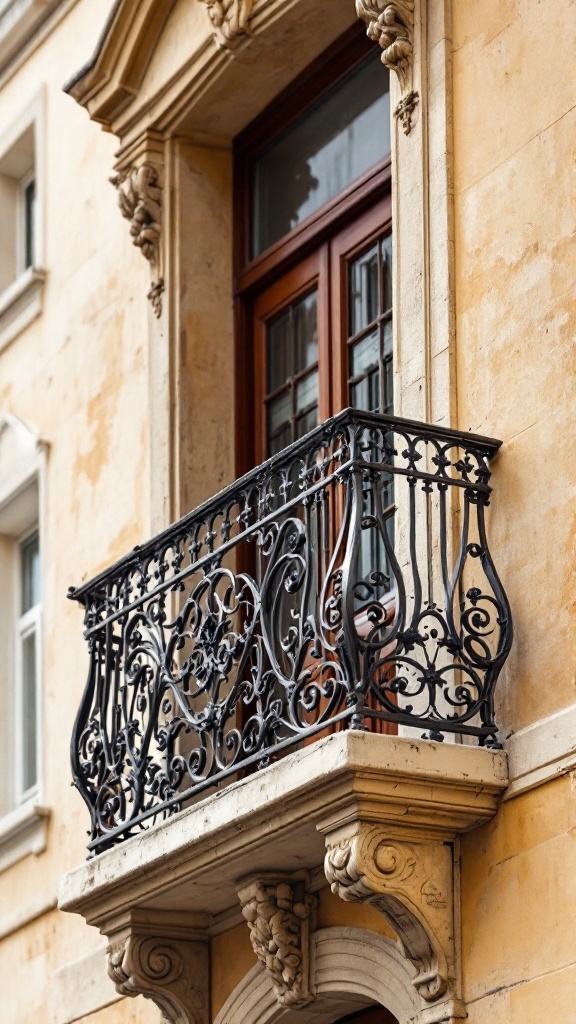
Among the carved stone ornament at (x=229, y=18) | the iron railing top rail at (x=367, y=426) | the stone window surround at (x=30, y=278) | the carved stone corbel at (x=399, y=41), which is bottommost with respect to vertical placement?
the iron railing top rail at (x=367, y=426)

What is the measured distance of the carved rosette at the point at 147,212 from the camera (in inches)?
430

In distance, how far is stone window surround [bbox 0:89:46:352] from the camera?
12930mm

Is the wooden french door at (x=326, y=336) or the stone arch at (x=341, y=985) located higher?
the wooden french door at (x=326, y=336)

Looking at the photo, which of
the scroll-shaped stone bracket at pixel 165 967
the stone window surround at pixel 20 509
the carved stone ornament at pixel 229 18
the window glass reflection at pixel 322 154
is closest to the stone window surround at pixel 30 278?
the stone window surround at pixel 20 509

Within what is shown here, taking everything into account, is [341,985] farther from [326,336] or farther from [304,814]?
[326,336]

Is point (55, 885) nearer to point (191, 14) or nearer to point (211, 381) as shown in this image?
point (211, 381)

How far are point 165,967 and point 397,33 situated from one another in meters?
4.03

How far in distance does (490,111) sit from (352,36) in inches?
73.8

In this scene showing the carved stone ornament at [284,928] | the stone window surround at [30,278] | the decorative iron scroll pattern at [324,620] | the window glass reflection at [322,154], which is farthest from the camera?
the stone window surround at [30,278]

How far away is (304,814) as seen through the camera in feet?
25.6

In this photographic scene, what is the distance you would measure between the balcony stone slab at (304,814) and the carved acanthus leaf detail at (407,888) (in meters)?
0.05

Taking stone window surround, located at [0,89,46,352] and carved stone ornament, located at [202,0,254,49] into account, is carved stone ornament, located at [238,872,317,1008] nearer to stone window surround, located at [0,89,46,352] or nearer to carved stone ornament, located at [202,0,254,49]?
carved stone ornament, located at [202,0,254,49]

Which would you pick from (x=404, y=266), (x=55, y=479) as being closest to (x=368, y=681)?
(x=404, y=266)

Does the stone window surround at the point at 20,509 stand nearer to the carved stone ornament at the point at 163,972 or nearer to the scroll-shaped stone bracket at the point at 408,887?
the carved stone ornament at the point at 163,972
